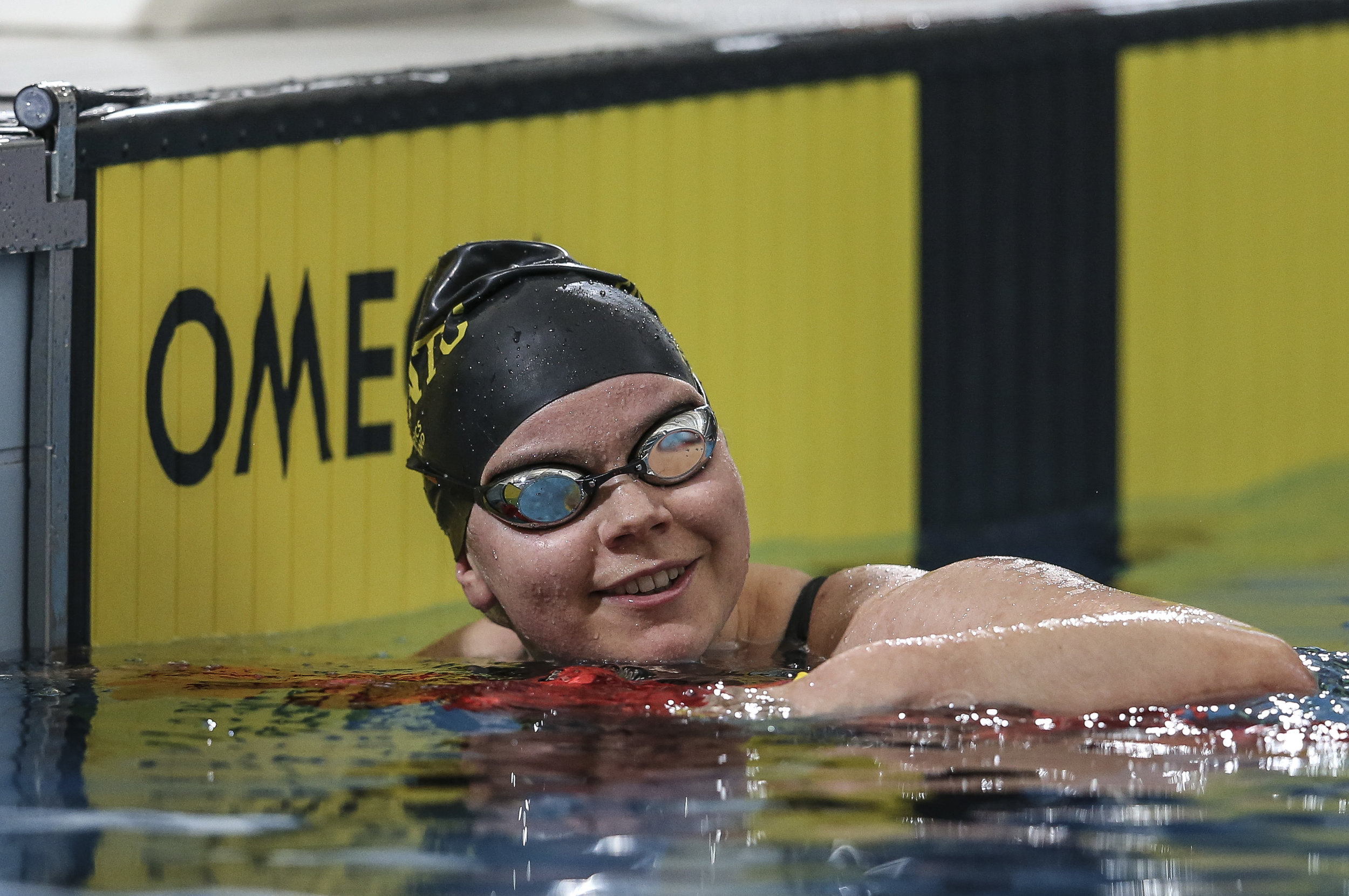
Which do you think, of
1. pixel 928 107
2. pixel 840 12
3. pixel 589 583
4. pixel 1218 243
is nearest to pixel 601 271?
pixel 589 583

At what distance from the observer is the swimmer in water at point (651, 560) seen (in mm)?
1961

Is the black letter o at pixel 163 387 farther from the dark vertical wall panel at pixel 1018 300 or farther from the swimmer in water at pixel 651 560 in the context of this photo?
the dark vertical wall panel at pixel 1018 300

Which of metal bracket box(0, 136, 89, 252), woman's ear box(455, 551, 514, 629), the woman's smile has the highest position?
metal bracket box(0, 136, 89, 252)

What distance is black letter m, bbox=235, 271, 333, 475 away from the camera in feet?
11.0

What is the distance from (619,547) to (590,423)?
0.18 metres

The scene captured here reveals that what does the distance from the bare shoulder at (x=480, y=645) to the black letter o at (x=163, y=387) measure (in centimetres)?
66

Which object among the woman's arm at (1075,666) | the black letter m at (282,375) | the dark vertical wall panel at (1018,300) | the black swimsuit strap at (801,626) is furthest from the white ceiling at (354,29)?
the woman's arm at (1075,666)

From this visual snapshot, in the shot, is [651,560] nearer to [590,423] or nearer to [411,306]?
[590,423]

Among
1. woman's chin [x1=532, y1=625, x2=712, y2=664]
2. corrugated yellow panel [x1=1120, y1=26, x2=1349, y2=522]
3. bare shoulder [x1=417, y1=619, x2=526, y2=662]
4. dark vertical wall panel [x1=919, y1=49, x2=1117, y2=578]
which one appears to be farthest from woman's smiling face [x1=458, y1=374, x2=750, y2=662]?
corrugated yellow panel [x1=1120, y1=26, x2=1349, y2=522]

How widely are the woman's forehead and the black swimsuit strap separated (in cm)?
45

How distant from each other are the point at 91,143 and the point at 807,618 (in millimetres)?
1588

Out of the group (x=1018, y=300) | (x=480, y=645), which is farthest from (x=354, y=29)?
(x=480, y=645)

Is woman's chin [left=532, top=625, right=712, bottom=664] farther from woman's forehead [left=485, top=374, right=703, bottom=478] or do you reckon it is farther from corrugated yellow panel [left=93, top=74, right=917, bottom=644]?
corrugated yellow panel [left=93, top=74, right=917, bottom=644]

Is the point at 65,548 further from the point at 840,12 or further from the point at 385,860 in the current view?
the point at 840,12
